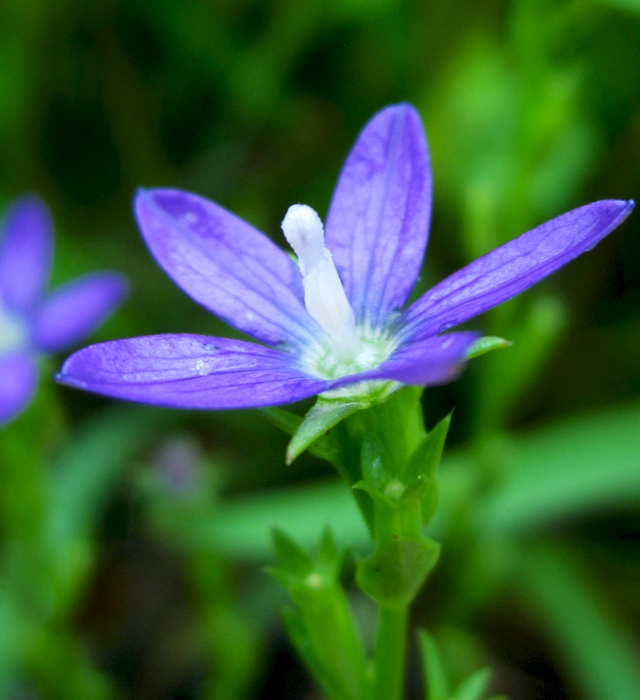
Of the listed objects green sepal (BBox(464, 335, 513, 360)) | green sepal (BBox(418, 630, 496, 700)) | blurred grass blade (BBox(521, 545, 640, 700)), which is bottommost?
blurred grass blade (BBox(521, 545, 640, 700))

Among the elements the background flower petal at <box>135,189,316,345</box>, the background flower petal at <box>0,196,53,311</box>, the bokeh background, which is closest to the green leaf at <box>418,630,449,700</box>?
the background flower petal at <box>135,189,316,345</box>

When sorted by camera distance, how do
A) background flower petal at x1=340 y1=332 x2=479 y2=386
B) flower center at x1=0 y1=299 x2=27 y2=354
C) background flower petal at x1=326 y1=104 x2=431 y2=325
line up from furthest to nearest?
1. flower center at x1=0 y1=299 x2=27 y2=354
2. background flower petal at x1=326 y1=104 x2=431 y2=325
3. background flower petal at x1=340 y1=332 x2=479 y2=386

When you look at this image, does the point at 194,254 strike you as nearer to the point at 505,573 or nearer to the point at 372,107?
the point at 505,573

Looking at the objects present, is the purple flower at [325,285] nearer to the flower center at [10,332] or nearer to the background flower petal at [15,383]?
the background flower petal at [15,383]

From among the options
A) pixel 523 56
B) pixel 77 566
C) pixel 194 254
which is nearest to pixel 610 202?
pixel 194 254

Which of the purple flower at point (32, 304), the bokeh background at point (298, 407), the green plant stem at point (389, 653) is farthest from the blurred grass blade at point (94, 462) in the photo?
the green plant stem at point (389, 653)

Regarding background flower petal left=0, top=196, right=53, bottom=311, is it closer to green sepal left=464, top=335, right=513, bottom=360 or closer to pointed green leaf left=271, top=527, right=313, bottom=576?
pointed green leaf left=271, top=527, right=313, bottom=576

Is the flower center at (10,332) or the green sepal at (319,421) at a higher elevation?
the green sepal at (319,421)
